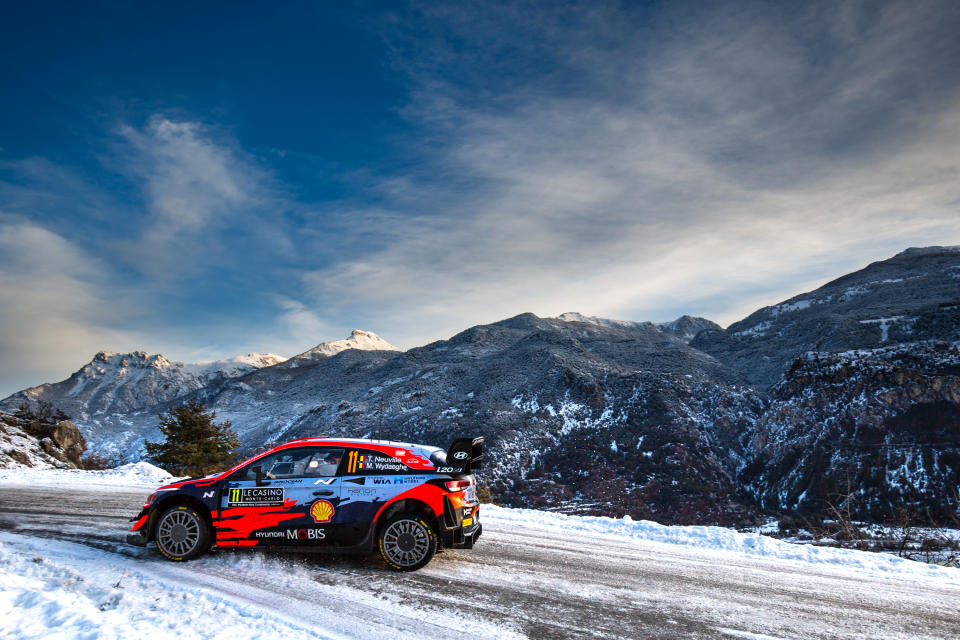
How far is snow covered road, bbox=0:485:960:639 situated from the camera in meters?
4.69

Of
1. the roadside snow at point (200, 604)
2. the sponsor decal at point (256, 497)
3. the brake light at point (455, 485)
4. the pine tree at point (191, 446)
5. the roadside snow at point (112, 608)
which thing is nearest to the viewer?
the roadside snow at point (112, 608)

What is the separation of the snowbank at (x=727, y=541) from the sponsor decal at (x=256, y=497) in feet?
16.0

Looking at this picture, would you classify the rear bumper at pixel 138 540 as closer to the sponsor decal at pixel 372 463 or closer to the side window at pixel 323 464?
the side window at pixel 323 464

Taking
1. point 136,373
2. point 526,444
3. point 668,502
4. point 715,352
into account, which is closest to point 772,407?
point 668,502

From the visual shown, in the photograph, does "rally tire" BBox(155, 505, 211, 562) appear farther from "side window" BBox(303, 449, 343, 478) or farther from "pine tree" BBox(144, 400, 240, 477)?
"pine tree" BBox(144, 400, 240, 477)

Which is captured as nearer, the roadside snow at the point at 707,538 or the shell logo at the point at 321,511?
the shell logo at the point at 321,511

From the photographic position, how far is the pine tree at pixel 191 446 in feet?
79.0

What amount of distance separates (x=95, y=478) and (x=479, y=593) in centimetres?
1686

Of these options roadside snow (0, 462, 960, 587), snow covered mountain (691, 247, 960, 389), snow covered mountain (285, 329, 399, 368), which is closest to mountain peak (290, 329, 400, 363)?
snow covered mountain (285, 329, 399, 368)

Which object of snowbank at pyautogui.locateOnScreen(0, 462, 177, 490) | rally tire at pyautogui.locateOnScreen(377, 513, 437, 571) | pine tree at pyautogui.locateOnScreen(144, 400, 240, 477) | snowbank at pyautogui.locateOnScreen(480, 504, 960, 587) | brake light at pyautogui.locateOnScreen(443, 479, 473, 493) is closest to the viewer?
rally tire at pyautogui.locateOnScreen(377, 513, 437, 571)

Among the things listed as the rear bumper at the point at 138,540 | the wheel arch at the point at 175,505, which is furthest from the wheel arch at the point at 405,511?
the rear bumper at the point at 138,540

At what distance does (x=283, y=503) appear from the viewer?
6.75m

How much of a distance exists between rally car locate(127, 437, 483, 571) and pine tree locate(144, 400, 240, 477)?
1983 cm

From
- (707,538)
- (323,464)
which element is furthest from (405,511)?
(707,538)
